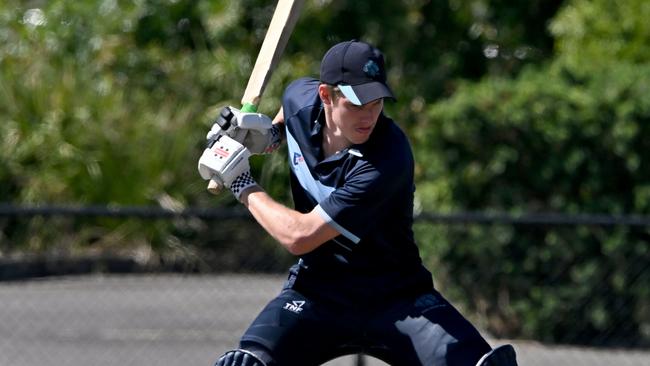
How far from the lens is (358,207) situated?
451 cm

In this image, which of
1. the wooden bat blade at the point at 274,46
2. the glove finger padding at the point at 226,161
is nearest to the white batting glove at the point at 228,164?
the glove finger padding at the point at 226,161

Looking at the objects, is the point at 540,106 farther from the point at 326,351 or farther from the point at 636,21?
the point at 326,351

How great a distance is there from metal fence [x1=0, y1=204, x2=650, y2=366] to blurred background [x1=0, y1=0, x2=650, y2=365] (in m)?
0.02

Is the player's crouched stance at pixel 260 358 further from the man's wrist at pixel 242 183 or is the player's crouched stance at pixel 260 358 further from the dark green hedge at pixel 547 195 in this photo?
the dark green hedge at pixel 547 195

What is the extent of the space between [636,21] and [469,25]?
2.48 meters

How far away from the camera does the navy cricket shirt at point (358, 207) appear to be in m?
4.54

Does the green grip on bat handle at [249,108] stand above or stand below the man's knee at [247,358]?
above

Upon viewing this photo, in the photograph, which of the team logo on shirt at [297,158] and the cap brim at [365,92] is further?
the team logo on shirt at [297,158]

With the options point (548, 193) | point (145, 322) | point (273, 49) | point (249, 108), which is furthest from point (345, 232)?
point (548, 193)

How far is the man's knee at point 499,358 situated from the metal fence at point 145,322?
278 cm

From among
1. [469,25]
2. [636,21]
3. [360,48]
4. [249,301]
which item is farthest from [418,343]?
[469,25]

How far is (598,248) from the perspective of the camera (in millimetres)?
7797

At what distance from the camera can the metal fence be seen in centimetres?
762

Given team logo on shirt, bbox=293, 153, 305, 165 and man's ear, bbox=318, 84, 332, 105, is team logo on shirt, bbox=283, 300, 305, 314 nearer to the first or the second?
team logo on shirt, bbox=293, 153, 305, 165
